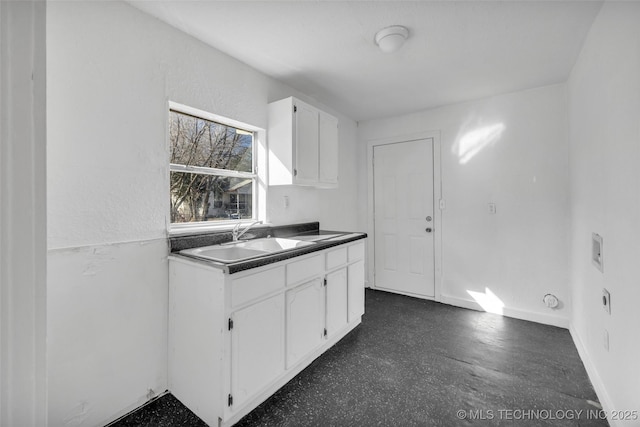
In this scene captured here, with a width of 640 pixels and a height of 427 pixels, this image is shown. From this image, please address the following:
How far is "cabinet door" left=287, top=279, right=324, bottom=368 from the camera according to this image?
187 cm

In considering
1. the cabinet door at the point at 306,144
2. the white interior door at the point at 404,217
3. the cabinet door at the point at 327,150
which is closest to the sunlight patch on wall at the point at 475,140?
the white interior door at the point at 404,217

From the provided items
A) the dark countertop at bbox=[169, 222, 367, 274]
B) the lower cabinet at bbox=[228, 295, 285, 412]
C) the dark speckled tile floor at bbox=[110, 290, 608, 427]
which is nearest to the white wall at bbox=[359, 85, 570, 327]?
the dark speckled tile floor at bbox=[110, 290, 608, 427]

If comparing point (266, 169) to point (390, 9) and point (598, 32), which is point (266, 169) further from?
point (598, 32)

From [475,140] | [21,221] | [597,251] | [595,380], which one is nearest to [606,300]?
[597,251]

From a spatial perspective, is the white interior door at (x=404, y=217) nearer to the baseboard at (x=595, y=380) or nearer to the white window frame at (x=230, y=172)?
the baseboard at (x=595, y=380)

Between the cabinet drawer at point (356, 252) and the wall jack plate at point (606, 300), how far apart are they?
5.46 feet

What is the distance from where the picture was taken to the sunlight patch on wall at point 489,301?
3.01 meters

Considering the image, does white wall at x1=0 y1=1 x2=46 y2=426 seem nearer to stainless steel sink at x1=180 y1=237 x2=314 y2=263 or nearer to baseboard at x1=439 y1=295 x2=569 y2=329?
stainless steel sink at x1=180 y1=237 x2=314 y2=263

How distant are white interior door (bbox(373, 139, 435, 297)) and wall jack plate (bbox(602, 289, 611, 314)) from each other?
177 cm

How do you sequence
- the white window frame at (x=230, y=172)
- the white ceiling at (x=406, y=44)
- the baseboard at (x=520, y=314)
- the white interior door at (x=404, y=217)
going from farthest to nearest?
the white interior door at (x=404, y=217)
the baseboard at (x=520, y=314)
the white window frame at (x=230, y=172)
the white ceiling at (x=406, y=44)

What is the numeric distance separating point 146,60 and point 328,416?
2.35 metres

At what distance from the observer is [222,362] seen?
145 cm

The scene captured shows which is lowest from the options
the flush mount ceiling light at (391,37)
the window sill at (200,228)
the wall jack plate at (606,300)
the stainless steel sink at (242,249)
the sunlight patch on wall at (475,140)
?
the wall jack plate at (606,300)

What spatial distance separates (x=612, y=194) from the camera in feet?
5.00
